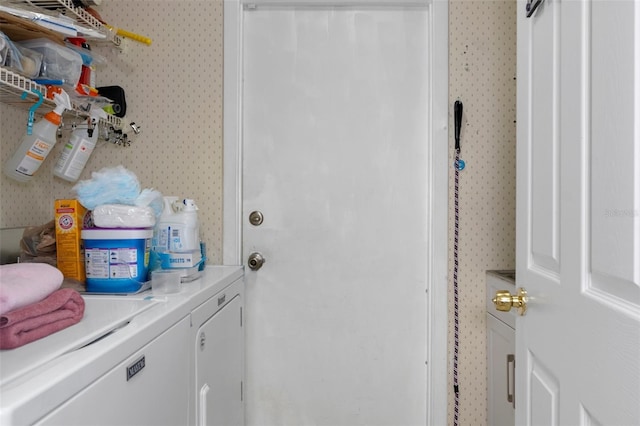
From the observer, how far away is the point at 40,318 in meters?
0.77

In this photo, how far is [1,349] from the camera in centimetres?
70

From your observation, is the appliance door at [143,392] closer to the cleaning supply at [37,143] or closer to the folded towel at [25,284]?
the folded towel at [25,284]

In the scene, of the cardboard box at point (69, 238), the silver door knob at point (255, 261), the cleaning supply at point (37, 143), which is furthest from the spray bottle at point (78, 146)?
the silver door knob at point (255, 261)

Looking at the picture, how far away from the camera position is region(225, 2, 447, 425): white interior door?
5.88 ft

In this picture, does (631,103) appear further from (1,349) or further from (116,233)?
(116,233)

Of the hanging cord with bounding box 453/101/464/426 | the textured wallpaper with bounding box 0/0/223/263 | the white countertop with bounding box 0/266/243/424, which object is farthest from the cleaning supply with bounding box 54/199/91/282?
the hanging cord with bounding box 453/101/464/426

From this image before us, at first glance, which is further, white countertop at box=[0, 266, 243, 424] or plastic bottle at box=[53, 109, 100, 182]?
plastic bottle at box=[53, 109, 100, 182]

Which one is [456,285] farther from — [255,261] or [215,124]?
[215,124]

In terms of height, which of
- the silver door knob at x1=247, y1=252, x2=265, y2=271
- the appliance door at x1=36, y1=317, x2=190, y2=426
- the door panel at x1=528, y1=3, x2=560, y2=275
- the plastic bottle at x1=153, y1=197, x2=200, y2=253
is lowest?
the appliance door at x1=36, y1=317, x2=190, y2=426

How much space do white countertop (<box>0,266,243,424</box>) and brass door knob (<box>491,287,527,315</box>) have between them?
745 millimetres

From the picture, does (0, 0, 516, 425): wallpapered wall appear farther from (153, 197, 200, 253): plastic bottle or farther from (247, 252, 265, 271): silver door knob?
(153, 197, 200, 253): plastic bottle

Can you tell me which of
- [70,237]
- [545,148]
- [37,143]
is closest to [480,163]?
[545,148]

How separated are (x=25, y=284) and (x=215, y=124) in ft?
3.64

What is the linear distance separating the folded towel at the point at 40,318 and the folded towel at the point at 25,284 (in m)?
0.01
